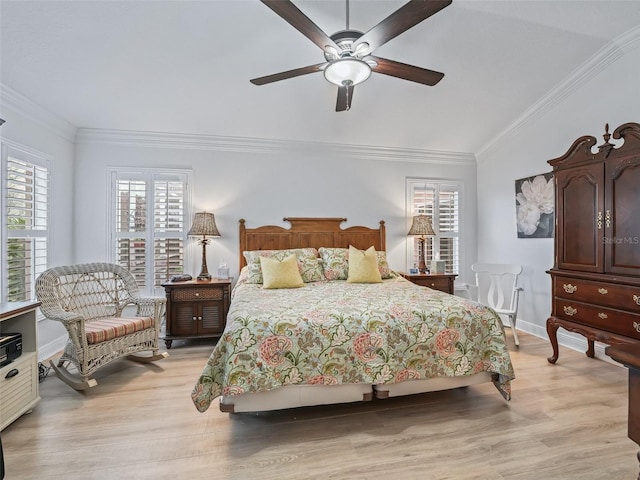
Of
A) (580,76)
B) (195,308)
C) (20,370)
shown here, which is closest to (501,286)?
(580,76)

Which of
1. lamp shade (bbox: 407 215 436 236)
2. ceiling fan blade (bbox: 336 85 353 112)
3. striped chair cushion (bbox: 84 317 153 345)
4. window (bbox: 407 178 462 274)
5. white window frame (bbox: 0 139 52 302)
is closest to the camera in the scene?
ceiling fan blade (bbox: 336 85 353 112)

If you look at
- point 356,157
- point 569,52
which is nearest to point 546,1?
point 569,52

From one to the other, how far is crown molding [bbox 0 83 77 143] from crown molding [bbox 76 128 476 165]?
0.67 ft

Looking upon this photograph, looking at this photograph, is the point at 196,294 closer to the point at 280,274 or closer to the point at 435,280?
the point at 280,274

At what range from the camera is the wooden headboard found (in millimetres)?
4422

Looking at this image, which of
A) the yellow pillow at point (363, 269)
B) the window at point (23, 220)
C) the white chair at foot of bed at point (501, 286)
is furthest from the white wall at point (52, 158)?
the white chair at foot of bed at point (501, 286)

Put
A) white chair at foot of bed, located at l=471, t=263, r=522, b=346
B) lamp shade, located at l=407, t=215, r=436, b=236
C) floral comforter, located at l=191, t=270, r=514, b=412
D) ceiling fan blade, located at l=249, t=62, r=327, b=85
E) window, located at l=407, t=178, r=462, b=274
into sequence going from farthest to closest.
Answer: window, located at l=407, t=178, r=462, b=274
lamp shade, located at l=407, t=215, r=436, b=236
white chair at foot of bed, located at l=471, t=263, r=522, b=346
ceiling fan blade, located at l=249, t=62, r=327, b=85
floral comforter, located at l=191, t=270, r=514, b=412

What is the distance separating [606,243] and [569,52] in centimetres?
200

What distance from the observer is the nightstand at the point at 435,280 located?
4.40 metres

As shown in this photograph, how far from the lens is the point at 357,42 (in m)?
2.07

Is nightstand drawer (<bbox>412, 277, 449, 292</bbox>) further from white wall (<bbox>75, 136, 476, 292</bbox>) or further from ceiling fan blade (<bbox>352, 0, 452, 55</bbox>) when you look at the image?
ceiling fan blade (<bbox>352, 0, 452, 55</bbox>)

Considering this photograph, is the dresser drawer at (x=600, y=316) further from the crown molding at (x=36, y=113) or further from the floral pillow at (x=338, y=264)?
the crown molding at (x=36, y=113)

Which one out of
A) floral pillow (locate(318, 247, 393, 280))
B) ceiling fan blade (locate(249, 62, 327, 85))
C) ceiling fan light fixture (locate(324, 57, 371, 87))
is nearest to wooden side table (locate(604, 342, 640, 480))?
ceiling fan light fixture (locate(324, 57, 371, 87))

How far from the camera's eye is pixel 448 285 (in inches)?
177
